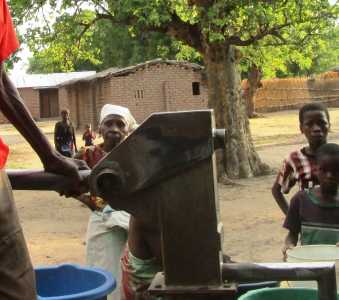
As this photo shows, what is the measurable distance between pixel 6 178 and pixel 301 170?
2.25 meters

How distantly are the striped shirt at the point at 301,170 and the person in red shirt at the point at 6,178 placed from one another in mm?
2093

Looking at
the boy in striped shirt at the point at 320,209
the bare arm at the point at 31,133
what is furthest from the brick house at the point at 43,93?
the bare arm at the point at 31,133

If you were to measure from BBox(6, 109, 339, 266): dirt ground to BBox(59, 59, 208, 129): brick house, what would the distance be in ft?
53.9

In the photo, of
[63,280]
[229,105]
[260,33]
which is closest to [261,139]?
[229,105]

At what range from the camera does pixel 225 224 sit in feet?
25.9

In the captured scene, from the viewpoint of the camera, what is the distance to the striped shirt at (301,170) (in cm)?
360

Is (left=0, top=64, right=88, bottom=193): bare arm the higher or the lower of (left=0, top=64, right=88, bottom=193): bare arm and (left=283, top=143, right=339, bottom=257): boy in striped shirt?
the higher

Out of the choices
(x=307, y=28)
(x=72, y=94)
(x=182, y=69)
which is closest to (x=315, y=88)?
(x=182, y=69)

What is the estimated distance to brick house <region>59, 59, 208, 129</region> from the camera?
95.4 ft

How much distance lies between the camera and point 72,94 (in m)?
34.8

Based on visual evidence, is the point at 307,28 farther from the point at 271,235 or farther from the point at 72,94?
the point at 72,94

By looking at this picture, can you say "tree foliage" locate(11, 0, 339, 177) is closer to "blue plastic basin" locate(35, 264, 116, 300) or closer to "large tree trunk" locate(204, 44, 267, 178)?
"large tree trunk" locate(204, 44, 267, 178)

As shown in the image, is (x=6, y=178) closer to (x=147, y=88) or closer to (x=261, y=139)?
(x=261, y=139)

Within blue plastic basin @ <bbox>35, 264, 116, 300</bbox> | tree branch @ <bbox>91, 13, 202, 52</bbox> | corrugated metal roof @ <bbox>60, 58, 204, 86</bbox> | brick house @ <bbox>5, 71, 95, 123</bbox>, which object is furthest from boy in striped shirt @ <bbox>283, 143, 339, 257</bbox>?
brick house @ <bbox>5, 71, 95, 123</bbox>
